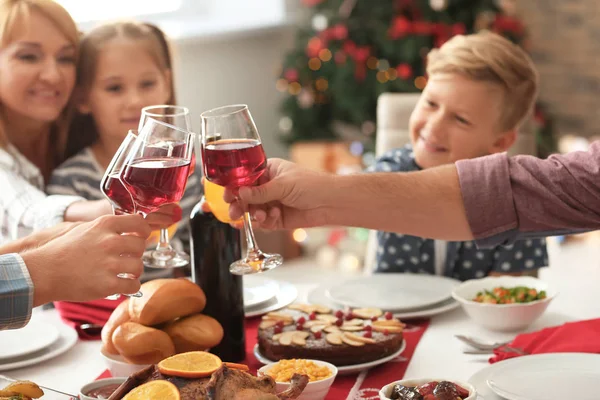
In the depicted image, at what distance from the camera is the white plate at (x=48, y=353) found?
1.51 metres

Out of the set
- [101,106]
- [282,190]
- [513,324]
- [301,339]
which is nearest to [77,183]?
[101,106]

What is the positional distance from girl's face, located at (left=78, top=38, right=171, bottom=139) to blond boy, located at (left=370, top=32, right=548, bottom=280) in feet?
2.61

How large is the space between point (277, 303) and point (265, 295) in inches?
1.5

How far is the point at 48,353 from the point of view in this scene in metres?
1.56

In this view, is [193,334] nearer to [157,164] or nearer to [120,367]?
[120,367]

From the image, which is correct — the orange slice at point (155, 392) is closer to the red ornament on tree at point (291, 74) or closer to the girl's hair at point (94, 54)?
the girl's hair at point (94, 54)

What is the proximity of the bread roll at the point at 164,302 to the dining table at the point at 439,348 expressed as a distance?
0.17 meters

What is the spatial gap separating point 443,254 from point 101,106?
42.4 inches

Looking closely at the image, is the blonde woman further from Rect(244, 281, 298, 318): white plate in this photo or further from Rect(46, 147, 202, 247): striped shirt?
Rect(244, 281, 298, 318): white plate

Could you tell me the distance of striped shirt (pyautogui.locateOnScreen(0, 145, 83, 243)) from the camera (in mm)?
1990

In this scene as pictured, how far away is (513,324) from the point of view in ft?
5.28

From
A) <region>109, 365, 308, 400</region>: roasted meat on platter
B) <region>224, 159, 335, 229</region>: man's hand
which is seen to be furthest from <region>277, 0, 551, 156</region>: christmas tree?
<region>109, 365, 308, 400</region>: roasted meat on platter

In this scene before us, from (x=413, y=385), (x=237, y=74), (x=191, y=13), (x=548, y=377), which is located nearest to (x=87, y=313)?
(x=413, y=385)

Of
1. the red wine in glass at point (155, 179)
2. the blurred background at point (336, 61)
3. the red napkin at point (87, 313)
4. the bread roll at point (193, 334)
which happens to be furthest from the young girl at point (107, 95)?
the blurred background at point (336, 61)
